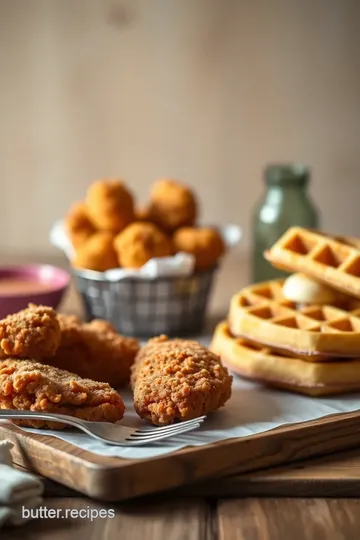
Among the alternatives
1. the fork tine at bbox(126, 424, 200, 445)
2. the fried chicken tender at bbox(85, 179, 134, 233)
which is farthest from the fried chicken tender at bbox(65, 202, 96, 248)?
the fork tine at bbox(126, 424, 200, 445)

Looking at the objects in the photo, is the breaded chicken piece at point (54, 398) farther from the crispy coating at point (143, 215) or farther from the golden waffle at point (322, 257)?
the crispy coating at point (143, 215)

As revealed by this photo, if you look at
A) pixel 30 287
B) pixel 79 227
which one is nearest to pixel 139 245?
pixel 79 227

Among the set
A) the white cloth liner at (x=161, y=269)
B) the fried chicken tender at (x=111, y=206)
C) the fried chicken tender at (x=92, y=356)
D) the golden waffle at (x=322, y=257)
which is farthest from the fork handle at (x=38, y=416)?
the fried chicken tender at (x=111, y=206)

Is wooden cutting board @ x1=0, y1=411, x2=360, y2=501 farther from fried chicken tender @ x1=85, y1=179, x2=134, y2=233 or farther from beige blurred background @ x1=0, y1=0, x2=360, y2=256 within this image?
A: beige blurred background @ x1=0, y1=0, x2=360, y2=256

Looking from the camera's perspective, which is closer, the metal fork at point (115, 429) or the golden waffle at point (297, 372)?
the metal fork at point (115, 429)

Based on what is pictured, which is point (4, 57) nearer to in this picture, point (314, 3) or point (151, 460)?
point (314, 3)

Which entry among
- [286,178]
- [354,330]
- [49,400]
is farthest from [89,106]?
[49,400]

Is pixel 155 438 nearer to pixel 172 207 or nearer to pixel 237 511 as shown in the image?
pixel 237 511
